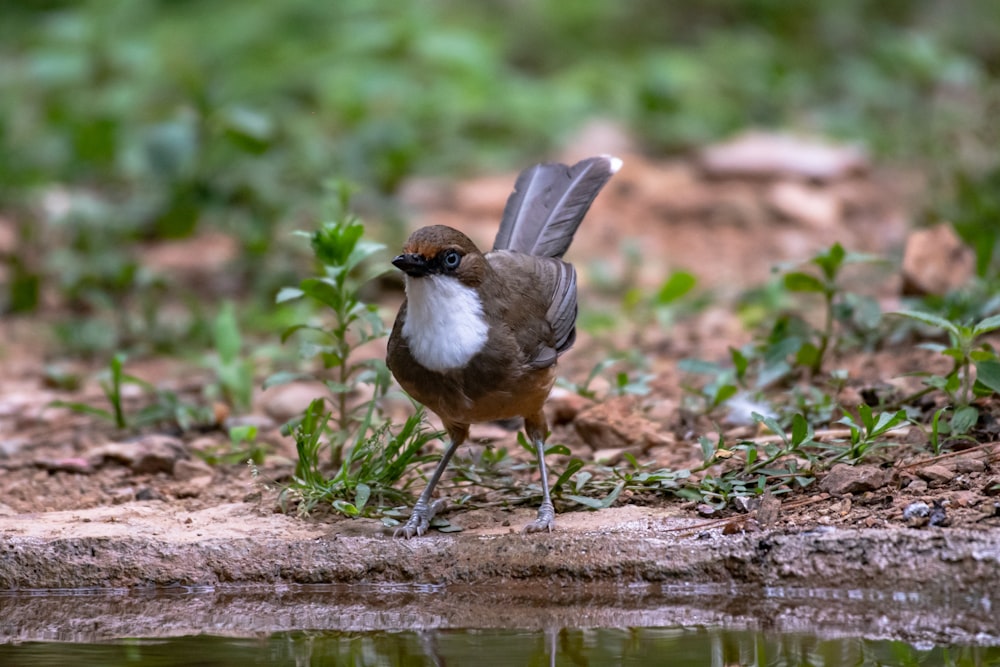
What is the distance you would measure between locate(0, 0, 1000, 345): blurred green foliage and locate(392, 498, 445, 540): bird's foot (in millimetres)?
3416

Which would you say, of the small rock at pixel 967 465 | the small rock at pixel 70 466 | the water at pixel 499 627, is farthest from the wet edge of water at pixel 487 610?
the small rock at pixel 70 466

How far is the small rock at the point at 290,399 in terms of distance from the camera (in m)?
5.85

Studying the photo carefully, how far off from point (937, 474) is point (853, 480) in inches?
11.1

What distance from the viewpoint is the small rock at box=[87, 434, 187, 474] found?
5172 mm

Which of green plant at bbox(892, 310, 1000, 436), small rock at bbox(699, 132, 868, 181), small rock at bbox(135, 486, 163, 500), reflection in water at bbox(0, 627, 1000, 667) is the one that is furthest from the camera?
small rock at bbox(699, 132, 868, 181)

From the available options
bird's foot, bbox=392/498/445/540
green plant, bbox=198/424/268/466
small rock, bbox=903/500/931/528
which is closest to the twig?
small rock, bbox=903/500/931/528

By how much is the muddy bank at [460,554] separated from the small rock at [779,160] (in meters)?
5.58

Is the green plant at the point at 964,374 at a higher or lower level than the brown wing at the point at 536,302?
lower

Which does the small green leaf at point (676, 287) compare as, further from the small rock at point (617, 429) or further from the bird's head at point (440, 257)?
the bird's head at point (440, 257)

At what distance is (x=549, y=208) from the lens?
18.0 ft

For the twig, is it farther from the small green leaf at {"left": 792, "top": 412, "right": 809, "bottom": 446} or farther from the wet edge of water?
the wet edge of water

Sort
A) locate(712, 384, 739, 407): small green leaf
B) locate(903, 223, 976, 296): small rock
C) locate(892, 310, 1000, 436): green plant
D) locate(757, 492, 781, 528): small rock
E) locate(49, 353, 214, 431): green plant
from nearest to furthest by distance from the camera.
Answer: locate(757, 492, 781, 528): small rock
locate(892, 310, 1000, 436): green plant
locate(712, 384, 739, 407): small green leaf
locate(49, 353, 214, 431): green plant
locate(903, 223, 976, 296): small rock

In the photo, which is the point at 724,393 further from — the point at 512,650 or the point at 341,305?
the point at 512,650

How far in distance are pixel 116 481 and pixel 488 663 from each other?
7.45 feet
